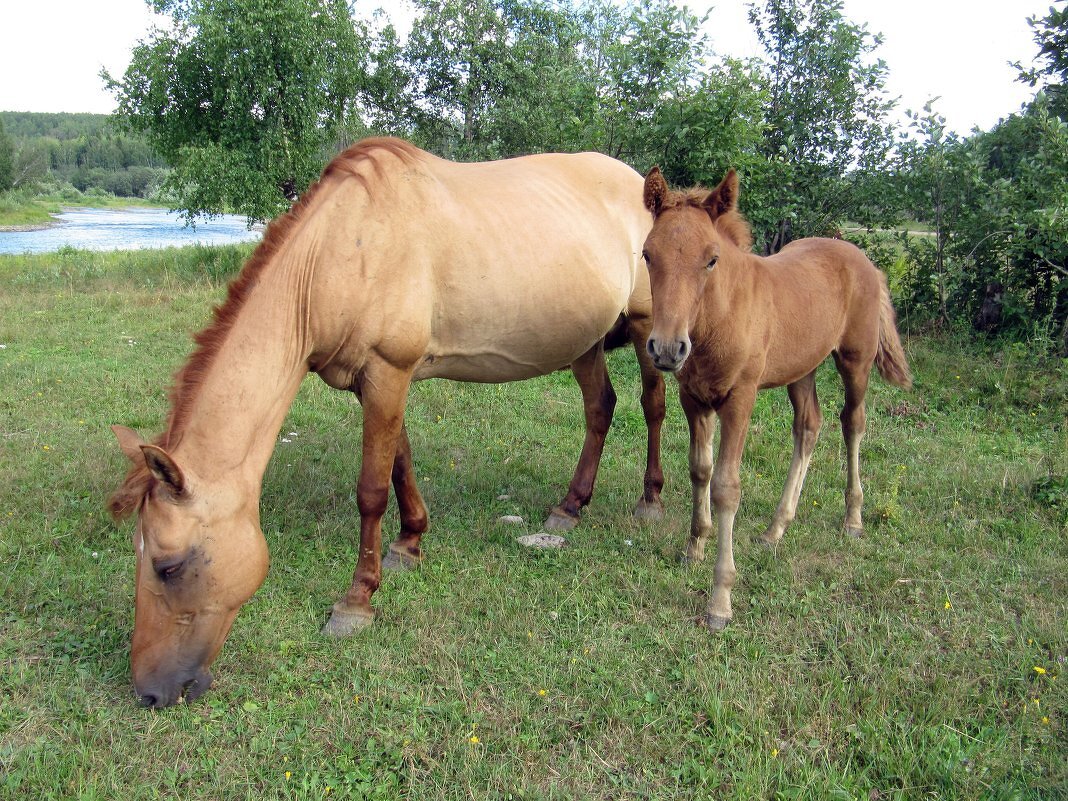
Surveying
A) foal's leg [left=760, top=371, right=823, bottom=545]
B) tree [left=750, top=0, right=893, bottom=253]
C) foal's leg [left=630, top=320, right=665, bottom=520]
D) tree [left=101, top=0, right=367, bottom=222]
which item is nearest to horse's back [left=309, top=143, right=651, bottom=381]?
foal's leg [left=630, top=320, right=665, bottom=520]

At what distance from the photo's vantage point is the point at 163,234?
34.6 m

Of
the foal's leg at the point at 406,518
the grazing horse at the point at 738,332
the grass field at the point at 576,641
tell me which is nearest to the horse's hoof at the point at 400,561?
the foal's leg at the point at 406,518

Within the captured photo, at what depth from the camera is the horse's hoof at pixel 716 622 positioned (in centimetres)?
347

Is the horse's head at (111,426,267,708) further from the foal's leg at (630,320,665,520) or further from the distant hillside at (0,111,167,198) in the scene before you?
the distant hillside at (0,111,167,198)

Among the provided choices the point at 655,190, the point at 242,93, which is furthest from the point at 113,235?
the point at 655,190

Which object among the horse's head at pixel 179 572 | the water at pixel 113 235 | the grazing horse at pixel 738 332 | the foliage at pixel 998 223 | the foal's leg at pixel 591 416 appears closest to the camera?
the horse's head at pixel 179 572

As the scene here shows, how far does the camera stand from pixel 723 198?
3.27 metres

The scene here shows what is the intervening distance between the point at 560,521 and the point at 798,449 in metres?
1.61

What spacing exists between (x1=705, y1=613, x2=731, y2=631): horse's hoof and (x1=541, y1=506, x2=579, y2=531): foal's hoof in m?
1.40

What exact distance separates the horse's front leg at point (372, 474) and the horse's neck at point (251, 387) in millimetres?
390

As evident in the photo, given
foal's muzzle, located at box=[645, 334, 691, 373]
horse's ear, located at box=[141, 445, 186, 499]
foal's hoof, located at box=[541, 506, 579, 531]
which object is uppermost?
foal's muzzle, located at box=[645, 334, 691, 373]

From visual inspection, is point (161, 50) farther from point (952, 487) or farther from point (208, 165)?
point (952, 487)

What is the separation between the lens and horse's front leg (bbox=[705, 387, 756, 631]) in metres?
3.57

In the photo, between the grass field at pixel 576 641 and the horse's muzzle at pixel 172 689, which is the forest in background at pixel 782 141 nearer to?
the grass field at pixel 576 641
